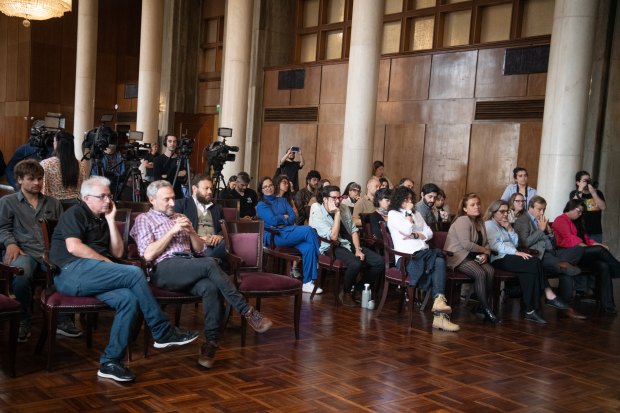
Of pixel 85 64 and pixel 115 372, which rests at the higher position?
pixel 85 64

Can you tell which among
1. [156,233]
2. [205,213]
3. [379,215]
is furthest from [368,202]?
[156,233]

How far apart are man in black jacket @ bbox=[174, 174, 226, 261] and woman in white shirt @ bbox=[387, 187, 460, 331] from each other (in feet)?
5.03

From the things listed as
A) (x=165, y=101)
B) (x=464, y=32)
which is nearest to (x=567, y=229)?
(x=464, y=32)

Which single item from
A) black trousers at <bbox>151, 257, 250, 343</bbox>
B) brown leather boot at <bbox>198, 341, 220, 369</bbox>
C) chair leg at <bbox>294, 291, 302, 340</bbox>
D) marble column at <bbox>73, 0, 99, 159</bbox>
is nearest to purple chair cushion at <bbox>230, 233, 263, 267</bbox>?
chair leg at <bbox>294, 291, 302, 340</bbox>

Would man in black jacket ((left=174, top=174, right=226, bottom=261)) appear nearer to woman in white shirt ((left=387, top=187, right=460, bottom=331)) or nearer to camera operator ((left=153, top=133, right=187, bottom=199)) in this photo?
woman in white shirt ((left=387, top=187, right=460, bottom=331))

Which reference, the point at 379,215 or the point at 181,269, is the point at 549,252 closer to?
the point at 379,215

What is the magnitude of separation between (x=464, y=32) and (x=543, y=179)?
138 inches

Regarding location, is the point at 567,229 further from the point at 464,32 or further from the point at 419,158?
the point at 464,32

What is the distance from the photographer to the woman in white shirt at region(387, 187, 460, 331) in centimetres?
484

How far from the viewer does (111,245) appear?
3678mm

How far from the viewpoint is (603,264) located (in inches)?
234

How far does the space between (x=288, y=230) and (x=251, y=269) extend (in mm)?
1359

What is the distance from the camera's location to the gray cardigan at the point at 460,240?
5.20 metres

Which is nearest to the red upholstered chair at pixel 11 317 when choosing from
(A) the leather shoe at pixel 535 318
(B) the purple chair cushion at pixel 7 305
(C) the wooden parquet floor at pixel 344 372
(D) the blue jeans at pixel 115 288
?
(B) the purple chair cushion at pixel 7 305
